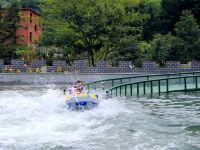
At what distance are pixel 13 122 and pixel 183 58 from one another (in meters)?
20.8

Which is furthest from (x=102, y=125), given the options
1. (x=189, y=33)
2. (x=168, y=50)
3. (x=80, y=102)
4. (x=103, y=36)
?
(x=189, y=33)

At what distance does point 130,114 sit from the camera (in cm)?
1662

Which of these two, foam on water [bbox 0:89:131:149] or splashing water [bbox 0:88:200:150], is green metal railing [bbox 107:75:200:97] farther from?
foam on water [bbox 0:89:131:149]

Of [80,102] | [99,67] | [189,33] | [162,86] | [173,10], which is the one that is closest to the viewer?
[80,102]

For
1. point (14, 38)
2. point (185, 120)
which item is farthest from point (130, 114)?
point (14, 38)

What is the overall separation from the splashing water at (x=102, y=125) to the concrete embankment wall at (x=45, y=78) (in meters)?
10.7

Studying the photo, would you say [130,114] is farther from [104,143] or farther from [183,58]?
[183,58]

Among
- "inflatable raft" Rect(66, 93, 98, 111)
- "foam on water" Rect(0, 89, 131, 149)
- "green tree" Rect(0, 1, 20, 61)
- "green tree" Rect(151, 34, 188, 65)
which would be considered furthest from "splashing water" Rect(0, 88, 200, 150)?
"green tree" Rect(0, 1, 20, 61)

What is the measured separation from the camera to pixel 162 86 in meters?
23.8

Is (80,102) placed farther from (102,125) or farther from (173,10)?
(173,10)

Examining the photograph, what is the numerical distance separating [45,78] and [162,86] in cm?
1019

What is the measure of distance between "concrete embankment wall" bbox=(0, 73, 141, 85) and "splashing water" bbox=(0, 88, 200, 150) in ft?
35.2

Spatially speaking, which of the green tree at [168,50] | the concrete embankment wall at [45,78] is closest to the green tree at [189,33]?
the green tree at [168,50]

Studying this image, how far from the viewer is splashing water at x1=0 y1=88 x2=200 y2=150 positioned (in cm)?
1168
